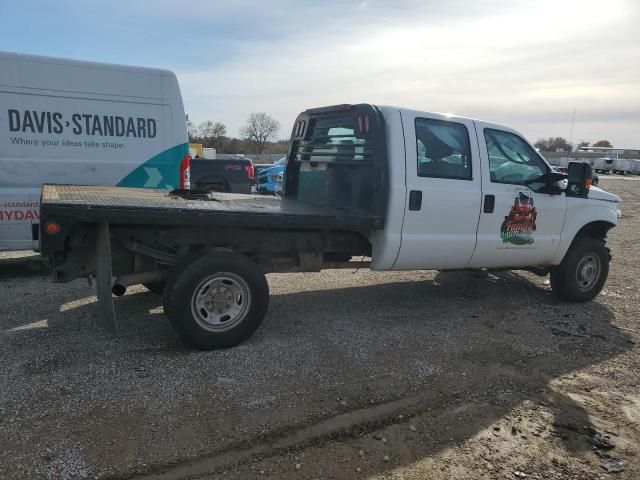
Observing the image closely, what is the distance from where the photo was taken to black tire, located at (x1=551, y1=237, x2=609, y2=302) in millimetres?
6551

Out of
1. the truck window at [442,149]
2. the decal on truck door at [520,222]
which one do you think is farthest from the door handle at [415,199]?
the decal on truck door at [520,222]

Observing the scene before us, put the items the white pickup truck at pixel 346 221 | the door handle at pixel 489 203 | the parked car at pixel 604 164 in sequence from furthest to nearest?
the parked car at pixel 604 164 < the door handle at pixel 489 203 < the white pickup truck at pixel 346 221

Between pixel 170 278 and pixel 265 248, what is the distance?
970mm

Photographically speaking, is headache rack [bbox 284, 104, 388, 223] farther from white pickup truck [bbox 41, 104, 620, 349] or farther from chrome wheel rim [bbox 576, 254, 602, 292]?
chrome wheel rim [bbox 576, 254, 602, 292]

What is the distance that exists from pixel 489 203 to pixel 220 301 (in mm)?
3059

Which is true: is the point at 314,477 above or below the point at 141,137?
Result: below

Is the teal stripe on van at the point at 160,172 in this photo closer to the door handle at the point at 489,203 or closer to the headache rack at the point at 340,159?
the headache rack at the point at 340,159

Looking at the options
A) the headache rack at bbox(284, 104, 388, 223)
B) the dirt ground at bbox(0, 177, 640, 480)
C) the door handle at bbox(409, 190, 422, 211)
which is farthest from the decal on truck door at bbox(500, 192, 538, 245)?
the headache rack at bbox(284, 104, 388, 223)

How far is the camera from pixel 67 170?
6656mm

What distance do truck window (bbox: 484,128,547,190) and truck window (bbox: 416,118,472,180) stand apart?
35cm

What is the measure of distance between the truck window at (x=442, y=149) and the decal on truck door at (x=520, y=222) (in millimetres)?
738

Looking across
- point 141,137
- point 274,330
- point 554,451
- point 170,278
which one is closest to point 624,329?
point 554,451

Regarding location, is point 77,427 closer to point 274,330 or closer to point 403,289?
point 274,330

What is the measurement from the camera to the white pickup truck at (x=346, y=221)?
4.31 meters
